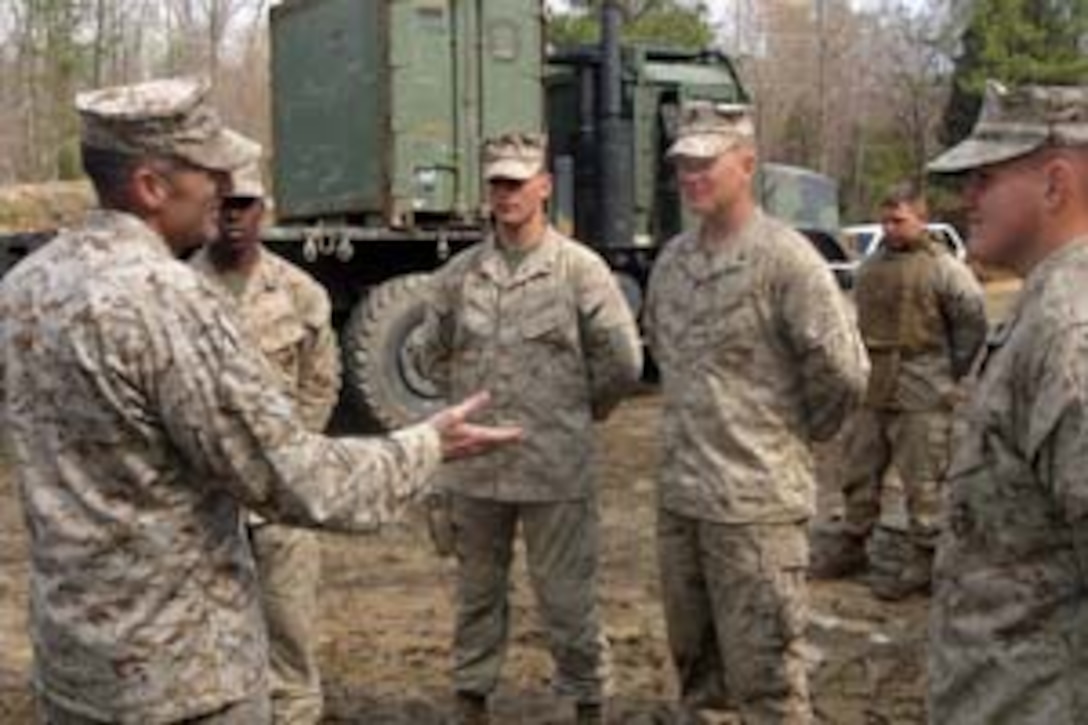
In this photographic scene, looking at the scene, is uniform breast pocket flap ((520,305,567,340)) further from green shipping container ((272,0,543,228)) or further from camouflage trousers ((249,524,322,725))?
green shipping container ((272,0,543,228))

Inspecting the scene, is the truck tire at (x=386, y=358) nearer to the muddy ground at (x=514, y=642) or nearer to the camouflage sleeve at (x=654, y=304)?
the muddy ground at (x=514, y=642)

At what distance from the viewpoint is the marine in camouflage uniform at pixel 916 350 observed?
6.14 meters

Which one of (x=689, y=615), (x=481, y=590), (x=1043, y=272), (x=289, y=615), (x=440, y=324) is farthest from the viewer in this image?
(x=440, y=324)

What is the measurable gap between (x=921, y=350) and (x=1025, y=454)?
408 centimetres

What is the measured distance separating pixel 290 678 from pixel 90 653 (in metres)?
1.91

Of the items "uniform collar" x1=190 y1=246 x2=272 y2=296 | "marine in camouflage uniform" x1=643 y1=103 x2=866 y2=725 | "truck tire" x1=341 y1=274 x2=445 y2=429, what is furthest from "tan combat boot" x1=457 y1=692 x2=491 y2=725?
"truck tire" x1=341 y1=274 x2=445 y2=429

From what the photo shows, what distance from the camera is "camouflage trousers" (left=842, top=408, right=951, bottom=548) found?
619 cm

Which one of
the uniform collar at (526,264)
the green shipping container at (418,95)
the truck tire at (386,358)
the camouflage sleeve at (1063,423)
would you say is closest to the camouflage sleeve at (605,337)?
the uniform collar at (526,264)

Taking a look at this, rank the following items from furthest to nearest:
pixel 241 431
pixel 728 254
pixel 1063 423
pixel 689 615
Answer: pixel 689 615
pixel 728 254
pixel 241 431
pixel 1063 423

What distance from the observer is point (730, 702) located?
425 centimetres

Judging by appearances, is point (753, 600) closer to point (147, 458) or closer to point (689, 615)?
point (689, 615)

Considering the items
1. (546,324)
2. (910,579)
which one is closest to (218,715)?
(546,324)

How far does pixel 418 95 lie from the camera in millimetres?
9820

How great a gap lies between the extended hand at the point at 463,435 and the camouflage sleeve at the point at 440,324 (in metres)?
1.93
